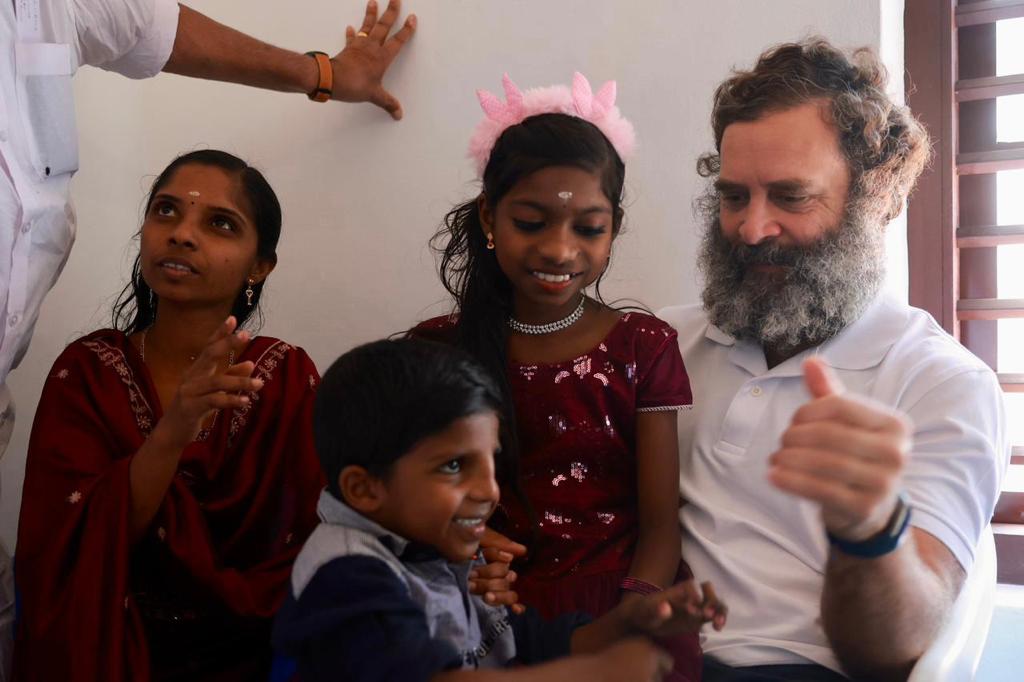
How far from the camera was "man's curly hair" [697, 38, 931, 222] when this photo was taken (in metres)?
1.96

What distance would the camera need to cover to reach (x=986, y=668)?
2.30 meters

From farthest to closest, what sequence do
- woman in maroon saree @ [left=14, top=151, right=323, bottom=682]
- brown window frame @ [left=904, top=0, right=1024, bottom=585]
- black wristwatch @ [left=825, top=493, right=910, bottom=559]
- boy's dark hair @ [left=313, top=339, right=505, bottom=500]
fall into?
brown window frame @ [left=904, top=0, right=1024, bottom=585] < woman in maroon saree @ [left=14, top=151, right=323, bottom=682] < boy's dark hair @ [left=313, top=339, right=505, bottom=500] < black wristwatch @ [left=825, top=493, right=910, bottom=559]

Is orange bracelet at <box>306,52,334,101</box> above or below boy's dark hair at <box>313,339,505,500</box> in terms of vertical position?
above

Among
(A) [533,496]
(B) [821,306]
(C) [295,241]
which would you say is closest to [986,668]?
(B) [821,306]

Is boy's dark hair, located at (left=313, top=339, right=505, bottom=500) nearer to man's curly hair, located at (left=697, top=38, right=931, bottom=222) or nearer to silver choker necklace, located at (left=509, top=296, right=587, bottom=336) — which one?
silver choker necklace, located at (left=509, top=296, right=587, bottom=336)

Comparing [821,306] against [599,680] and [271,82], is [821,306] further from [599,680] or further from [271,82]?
[271,82]

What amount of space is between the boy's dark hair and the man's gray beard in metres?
0.66

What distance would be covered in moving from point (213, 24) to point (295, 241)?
2.34 ft

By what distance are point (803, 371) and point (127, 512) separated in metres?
1.22

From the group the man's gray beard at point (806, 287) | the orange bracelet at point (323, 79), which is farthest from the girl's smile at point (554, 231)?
the orange bracelet at point (323, 79)

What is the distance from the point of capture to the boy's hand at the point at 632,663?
1318mm

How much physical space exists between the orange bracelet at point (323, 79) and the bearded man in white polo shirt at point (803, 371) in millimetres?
957

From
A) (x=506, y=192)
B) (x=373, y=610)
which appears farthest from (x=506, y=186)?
(x=373, y=610)

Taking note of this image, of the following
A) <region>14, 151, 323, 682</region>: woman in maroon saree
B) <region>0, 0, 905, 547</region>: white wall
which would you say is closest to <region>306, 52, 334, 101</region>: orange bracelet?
<region>0, 0, 905, 547</region>: white wall
